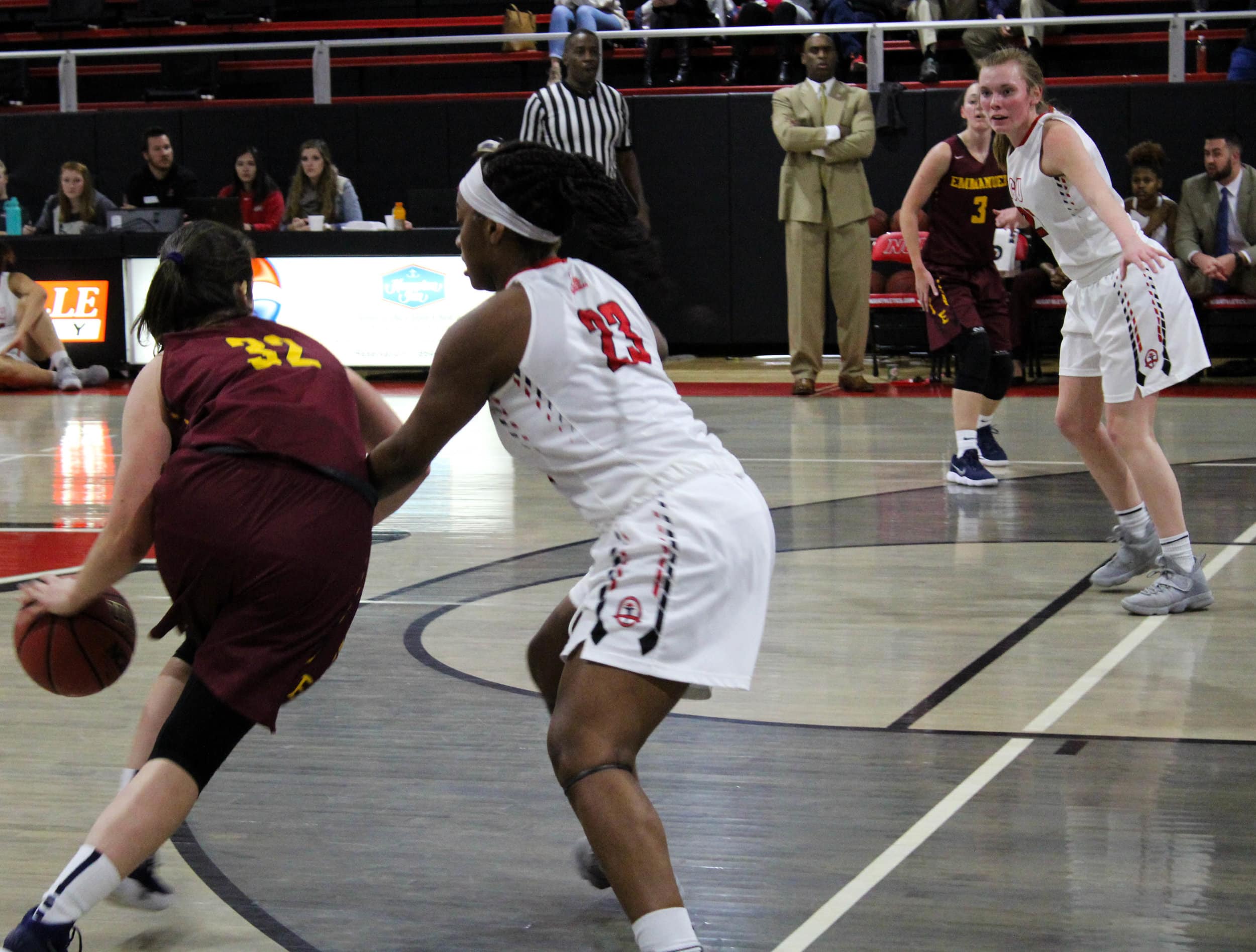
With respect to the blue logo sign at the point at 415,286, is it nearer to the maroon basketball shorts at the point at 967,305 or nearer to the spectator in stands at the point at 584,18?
the spectator in stands at the point at 584,18

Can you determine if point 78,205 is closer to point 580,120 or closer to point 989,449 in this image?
point 580,120

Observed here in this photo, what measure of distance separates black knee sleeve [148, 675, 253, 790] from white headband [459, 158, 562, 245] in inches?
34.3

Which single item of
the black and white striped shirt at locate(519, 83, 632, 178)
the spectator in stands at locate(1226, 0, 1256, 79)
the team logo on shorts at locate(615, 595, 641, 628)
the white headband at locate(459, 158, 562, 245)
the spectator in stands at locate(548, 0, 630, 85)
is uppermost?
the spectator in stands at locate(548, 0, 630, 85)

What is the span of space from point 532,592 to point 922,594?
1.31 m

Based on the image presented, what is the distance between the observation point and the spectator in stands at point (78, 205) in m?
12.8

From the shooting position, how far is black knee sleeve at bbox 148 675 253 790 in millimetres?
2498

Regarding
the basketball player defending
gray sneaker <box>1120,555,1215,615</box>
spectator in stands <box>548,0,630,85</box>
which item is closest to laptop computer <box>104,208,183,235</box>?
spectator in stands <box>548,0,630,85</box>

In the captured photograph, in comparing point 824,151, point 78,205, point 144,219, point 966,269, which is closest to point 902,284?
point 824,151

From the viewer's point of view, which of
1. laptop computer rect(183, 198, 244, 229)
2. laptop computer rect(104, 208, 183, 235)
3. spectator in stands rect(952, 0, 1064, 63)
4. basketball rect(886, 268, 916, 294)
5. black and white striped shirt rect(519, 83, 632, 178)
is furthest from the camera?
spectator in stands rect(952, 0, 1064, 63)

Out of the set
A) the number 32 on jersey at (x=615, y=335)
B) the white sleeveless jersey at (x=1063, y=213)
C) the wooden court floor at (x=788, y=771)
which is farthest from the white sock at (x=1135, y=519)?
the number 32 on jersey at (x=615, y=335)

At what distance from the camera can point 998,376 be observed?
760cm

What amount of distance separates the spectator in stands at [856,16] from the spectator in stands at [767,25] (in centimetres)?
25

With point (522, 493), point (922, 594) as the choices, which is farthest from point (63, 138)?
point (922, 594)

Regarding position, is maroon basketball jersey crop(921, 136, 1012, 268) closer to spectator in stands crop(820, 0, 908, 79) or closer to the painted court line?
the painted court line
